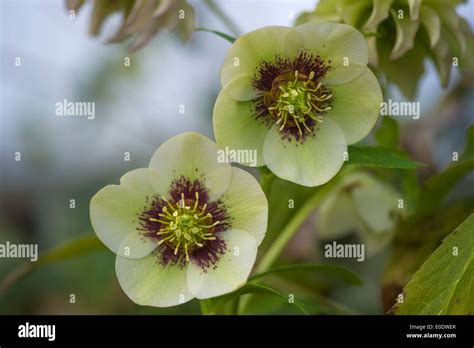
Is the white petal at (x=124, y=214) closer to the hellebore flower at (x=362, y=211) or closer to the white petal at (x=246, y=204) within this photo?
the white petal at (x=246, y=204)

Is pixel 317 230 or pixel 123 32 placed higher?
pixel 123 32

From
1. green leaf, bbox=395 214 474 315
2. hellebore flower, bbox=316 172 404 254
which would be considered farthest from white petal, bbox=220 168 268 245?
hellebore flower, bbox=316 172 404 254

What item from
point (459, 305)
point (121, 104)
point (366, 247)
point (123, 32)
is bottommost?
point (459, 305)

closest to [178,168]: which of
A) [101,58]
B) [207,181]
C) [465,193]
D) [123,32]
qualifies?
[207,181]

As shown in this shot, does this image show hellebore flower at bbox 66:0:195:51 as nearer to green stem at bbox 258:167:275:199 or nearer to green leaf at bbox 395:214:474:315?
green stem at bbox 258:167:275:199

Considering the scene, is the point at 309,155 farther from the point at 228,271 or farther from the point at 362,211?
the point at 362,211

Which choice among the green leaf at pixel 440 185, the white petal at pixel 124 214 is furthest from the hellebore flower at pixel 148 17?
the green leaf at pixel 440 185

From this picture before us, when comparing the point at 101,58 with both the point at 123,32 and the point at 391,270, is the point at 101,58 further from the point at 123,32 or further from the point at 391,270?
the point at 391,270
